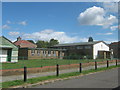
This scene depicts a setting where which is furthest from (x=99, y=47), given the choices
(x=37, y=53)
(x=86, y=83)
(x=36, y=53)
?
(x=86, y=83)

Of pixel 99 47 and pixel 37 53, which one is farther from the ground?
pixel 99 47

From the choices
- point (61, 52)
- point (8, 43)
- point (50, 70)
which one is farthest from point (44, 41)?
point (50, 70)

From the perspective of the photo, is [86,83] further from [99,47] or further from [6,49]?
[99,47]

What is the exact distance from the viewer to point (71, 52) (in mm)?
55906

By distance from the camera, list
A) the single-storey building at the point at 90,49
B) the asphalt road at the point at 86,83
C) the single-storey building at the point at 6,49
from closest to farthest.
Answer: the asphalt road at the point at 86,83 < the single-storey building at the point at 6,49 < the single-storey building at the point at 90,49

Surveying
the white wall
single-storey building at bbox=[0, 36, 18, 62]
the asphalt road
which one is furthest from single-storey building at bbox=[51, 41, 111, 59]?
the asphalt road

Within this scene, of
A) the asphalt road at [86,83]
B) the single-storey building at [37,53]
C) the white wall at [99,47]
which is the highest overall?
the white wall at [99,47]

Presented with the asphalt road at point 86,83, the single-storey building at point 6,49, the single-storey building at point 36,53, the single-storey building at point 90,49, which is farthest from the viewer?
the single-storey building at point 90,49

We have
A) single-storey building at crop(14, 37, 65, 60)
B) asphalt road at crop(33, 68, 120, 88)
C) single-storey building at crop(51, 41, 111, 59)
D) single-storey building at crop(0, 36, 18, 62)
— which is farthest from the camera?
single-storey building at crop(51, 41, 111, 59)

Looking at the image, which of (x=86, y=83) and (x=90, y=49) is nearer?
(x=86, y=83)

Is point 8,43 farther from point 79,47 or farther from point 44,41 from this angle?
point 44,41

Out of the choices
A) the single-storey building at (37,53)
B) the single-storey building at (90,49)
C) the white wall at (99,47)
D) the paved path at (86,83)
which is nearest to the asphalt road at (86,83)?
the paved path at (86,83)

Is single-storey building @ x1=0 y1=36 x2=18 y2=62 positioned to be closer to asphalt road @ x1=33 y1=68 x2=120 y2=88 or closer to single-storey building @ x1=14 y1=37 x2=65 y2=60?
single-storey building @ x1=14 y1=37 x2=65 y2=60

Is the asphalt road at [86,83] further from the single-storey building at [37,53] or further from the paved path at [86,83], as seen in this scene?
the single-storey building at [37,53]
